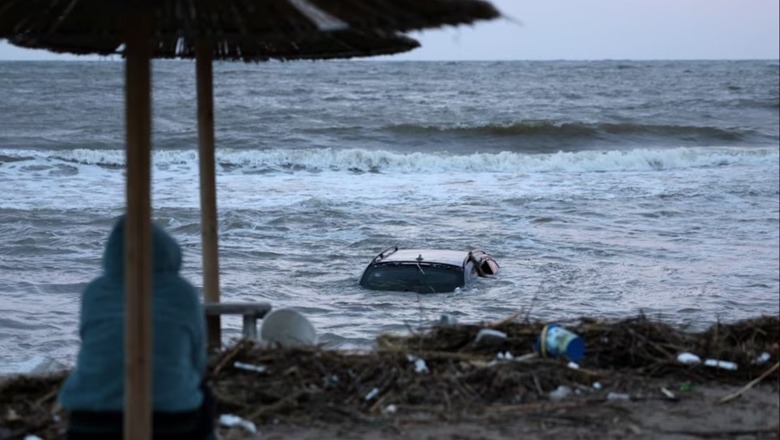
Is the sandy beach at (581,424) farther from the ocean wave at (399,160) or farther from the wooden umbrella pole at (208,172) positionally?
the ocean wave at (399,160)

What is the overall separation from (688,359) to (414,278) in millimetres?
8348

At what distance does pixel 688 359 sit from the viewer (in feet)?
19.3

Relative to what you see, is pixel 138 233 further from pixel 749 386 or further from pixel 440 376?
pixel 749 386

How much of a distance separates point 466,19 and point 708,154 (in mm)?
30476

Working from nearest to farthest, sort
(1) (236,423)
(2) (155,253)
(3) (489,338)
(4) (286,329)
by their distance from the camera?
(2) (155,253), (1) (236,423), (3) (489,338), (4) (286,329)

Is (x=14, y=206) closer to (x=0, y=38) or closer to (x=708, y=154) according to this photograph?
(x=0, y=38)

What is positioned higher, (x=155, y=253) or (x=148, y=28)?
(x=148, y=28)

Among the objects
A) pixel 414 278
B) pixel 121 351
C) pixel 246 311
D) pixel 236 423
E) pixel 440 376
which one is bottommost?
pixel 414 278

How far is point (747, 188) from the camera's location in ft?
80.7

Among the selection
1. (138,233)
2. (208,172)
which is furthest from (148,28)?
(208,172)

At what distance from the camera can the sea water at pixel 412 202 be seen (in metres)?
13.7

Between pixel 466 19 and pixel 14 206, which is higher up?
pixel 466 19

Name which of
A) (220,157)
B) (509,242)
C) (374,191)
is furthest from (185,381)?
(220,157)

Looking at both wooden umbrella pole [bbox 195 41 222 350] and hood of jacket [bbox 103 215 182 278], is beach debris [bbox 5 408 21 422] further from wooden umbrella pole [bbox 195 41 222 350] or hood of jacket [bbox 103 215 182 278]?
hood of jacket [bbox 103 215 182 278]
